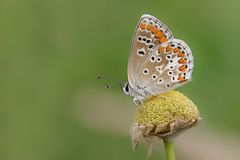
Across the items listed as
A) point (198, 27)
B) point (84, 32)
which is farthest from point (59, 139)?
point (198, 27)

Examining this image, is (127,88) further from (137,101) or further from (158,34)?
(158,34)

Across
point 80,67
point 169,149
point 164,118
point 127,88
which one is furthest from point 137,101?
point 80,67

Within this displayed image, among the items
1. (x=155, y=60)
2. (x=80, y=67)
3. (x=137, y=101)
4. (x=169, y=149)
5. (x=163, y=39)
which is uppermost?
(x=163, y=39)

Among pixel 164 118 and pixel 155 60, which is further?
pixel 155 60

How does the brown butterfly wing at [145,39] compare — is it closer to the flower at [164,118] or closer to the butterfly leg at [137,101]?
the butterfly leg at [137,101]

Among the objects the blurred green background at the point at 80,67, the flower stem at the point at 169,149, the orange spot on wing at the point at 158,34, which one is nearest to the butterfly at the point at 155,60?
the orange spot on wing at the point at 158,34

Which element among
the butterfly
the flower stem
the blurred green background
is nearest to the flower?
the flower stem

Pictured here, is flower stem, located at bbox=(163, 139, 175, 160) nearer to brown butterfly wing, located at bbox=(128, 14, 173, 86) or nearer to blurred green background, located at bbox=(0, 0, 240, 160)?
brown butterfly wing, located at bbox=(128, 14, 173, 86)

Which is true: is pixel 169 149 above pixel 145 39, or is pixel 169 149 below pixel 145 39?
below
